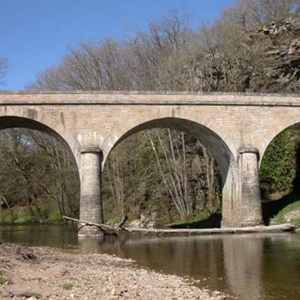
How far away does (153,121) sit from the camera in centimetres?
2467

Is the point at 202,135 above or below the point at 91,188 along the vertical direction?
above

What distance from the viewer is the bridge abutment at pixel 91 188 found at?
22739 millimetres

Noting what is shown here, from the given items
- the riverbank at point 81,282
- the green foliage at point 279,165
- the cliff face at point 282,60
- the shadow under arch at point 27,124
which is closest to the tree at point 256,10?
the cliff face at point 282,60

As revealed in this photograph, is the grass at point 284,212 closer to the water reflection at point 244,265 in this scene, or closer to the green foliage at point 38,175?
the water reflection at point 244,265

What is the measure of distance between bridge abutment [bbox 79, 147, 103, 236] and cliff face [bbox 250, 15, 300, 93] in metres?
16.6

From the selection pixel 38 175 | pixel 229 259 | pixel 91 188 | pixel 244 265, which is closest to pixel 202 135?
pixel 91 188

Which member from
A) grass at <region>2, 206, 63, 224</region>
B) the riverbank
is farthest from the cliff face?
the riverbank

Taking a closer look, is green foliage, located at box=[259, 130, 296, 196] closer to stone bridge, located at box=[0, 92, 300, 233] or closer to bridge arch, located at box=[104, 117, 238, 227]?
bridge arch, located at box=[104, 117, 238, 227]

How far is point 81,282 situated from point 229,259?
5.90 metres

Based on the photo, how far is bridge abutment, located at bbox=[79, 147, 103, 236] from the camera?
22.7 m

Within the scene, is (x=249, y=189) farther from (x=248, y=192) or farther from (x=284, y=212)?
(x=284, y=212)

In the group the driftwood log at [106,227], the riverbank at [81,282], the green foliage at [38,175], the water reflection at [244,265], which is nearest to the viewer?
the riverbank at [81,282]

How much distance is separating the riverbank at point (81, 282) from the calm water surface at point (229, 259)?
85 cm

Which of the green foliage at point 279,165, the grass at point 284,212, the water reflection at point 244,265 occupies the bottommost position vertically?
the water reflection at point 244,265
